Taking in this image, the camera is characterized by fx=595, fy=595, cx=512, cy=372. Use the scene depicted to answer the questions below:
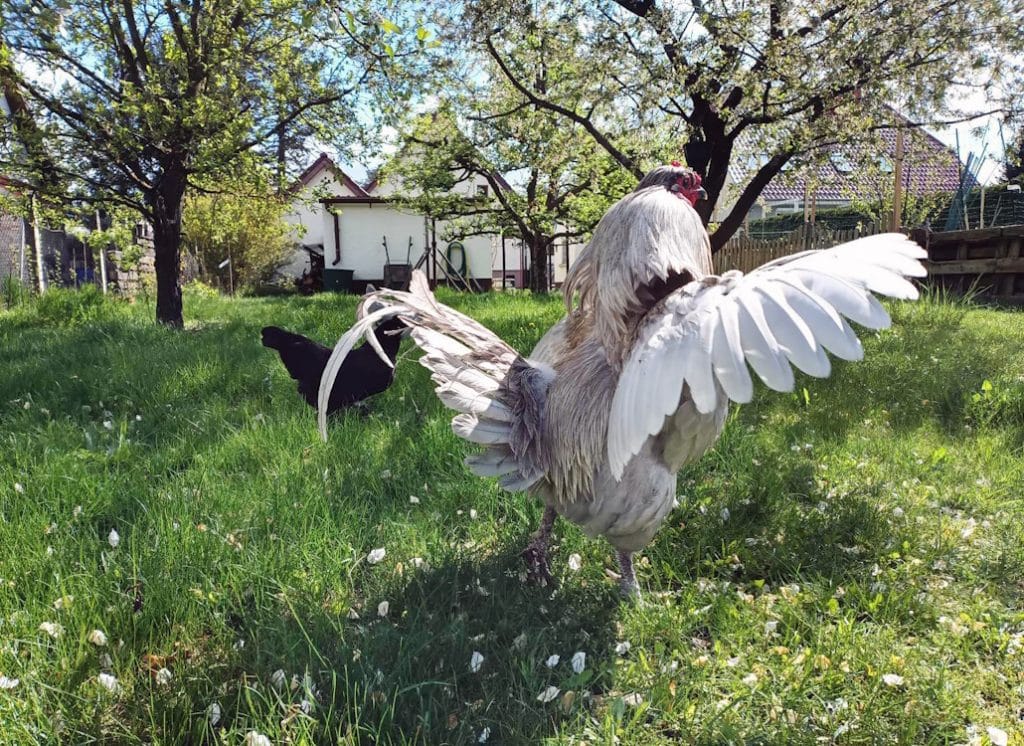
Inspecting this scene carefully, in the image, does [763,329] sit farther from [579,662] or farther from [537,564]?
[537,564]

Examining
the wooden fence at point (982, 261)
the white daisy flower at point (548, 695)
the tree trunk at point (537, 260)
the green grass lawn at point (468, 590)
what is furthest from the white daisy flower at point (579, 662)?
the tree trunk at point (537, 260)

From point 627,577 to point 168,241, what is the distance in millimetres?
8211

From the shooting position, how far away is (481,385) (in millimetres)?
2184

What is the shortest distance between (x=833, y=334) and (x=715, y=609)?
145 centimetres

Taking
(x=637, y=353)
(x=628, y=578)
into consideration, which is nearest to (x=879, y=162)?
(x=628, y=578)

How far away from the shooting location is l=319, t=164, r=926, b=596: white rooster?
4.22 feet

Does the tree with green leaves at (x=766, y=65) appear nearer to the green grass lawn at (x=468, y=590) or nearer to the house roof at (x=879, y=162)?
the house roof at (x=879, y=162)

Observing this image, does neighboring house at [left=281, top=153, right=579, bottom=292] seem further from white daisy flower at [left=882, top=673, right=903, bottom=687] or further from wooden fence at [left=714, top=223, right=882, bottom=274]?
white daisy flower at [left=882, top=673, right=903, bottom=687]

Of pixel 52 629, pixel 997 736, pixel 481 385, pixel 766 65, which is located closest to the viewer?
pixel 997 736

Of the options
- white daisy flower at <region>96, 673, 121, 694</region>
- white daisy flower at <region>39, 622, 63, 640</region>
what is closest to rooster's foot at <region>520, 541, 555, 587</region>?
white daisy flower at <region>96, 673, 121, 694</region>

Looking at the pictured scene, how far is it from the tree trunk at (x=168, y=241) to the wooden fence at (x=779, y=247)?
9.65m

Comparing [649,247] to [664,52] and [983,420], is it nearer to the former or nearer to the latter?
[983,420]

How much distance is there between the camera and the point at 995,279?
10.4 metres

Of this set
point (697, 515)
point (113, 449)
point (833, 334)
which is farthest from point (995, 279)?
point (113, 449)
